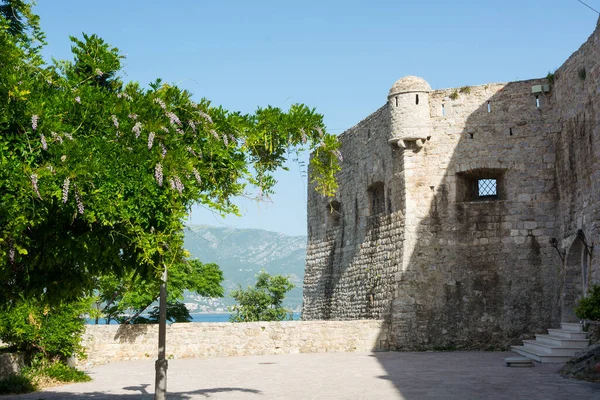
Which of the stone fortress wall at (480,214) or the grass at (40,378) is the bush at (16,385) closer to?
the grass at (40,378)

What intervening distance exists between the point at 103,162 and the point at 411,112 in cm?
1329

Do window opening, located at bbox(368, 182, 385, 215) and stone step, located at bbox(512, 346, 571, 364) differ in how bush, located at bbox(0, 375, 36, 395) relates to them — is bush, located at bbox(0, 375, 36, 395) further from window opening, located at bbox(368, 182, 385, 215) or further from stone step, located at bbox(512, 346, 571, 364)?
window opening, located at bbox(368, 182, 385, 215)

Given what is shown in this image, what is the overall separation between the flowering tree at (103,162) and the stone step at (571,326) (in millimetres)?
9544

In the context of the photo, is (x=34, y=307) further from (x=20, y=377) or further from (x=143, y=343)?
(x=143, y=343)

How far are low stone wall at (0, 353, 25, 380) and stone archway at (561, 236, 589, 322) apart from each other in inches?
471

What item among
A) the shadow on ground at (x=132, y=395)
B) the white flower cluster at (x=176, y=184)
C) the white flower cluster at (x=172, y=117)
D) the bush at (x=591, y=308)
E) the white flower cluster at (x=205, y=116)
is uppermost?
the white flower cluster at (x=205, y=116)

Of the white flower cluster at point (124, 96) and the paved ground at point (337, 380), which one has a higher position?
the white flower cluster at point (124, 96)

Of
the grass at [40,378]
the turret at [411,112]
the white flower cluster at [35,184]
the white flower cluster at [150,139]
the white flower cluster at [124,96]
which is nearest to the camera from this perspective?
the white flower cluster at [35,184]

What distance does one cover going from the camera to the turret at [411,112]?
19.2 m

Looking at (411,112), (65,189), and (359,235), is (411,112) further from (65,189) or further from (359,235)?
(65,189)

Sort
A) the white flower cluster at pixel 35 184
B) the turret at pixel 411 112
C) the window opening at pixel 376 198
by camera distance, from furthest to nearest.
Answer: the window opening at pixel 376 198 < the turret at pixel 411 112 < the white flower cluster at pixel 35 184

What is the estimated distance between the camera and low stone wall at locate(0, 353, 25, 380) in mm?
10977

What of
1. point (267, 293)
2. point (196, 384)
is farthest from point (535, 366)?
point (267, 293)

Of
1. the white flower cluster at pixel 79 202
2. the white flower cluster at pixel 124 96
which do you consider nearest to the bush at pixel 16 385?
the white flower cluster at pixel 79 202
